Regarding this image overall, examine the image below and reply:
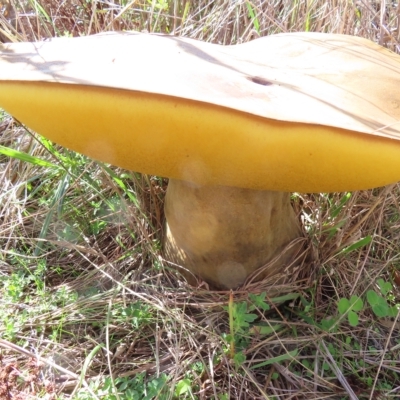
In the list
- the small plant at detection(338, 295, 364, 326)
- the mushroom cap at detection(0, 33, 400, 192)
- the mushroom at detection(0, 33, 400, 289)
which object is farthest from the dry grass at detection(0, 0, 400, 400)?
the mushroom cap at detection(0, 33, 400, 192)

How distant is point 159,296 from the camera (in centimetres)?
116

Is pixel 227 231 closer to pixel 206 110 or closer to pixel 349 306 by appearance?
pixel 349 306

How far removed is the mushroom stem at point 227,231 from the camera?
1.01 m

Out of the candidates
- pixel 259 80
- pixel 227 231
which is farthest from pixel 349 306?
pixel 259 80

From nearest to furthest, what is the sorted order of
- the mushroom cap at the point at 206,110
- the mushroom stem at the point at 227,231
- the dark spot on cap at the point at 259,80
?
1. the mushroom cap at the point at 206,110
2. the dark spot on cap at the point at 259,80
3. the mushroom stem at the point at 227,231

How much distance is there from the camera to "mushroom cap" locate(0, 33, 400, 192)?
0.60 metres

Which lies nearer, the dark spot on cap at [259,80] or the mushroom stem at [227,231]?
the dark spot on cap at [259,80]

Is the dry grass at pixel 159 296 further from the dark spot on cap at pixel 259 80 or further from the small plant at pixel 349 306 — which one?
the dark spot on cap at pixel 259 80

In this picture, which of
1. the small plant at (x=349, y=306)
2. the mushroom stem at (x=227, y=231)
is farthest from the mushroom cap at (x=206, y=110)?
the small plant at (x=349, y=306)

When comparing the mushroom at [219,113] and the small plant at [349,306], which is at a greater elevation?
the mushroom at [219,113]

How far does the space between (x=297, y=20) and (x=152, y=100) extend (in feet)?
3.80

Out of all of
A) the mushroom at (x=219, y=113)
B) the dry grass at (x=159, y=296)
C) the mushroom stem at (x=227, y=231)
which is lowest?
the dry grass at (x=159, y=296)

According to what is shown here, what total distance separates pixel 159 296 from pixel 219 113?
691 mm

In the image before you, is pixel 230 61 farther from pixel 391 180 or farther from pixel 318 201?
pixel 318 201
